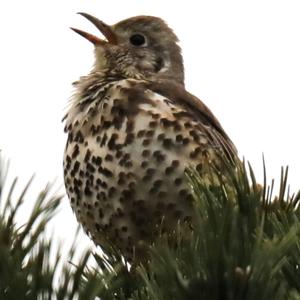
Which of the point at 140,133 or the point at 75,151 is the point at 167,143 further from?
the point at 75,151

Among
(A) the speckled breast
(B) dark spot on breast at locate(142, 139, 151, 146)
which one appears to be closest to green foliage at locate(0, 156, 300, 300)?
(A) the speckled breast

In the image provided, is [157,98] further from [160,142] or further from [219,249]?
[219,249]

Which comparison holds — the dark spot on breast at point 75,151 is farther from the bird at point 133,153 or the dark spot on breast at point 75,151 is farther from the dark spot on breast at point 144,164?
the dark spot on breast at point 144,164

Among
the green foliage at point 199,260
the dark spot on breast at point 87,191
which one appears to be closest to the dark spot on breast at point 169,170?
the dark spot on breast at point 87,191

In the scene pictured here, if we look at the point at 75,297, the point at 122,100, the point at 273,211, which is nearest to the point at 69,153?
the point at 122,100

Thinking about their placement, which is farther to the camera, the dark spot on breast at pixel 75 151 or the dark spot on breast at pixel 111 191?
the dark spot on breast at pixel 75 151

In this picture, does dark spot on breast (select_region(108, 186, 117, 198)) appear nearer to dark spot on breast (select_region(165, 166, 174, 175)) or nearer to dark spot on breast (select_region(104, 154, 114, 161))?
dark spot on breast (select_region(104, 154, 114, 161))

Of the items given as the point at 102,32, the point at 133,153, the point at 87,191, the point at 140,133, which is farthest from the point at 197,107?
the point at 102,32

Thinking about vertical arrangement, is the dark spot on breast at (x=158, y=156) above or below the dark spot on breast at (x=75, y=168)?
above
